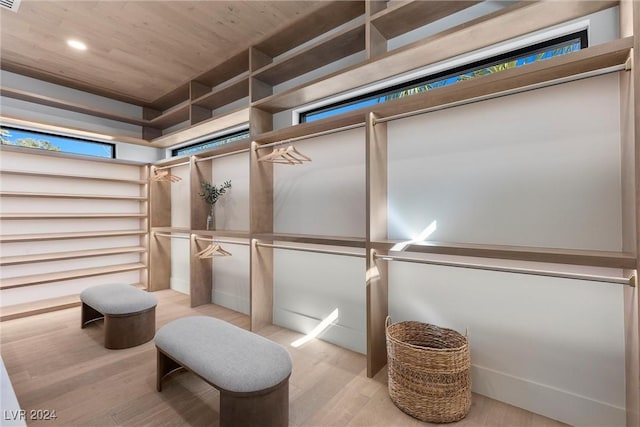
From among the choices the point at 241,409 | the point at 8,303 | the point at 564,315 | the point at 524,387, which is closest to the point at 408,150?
the point at 564,315

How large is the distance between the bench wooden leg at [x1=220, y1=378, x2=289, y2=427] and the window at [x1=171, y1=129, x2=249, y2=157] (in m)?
2.86

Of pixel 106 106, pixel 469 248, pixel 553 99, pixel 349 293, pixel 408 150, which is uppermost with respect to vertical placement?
pixel 106 106

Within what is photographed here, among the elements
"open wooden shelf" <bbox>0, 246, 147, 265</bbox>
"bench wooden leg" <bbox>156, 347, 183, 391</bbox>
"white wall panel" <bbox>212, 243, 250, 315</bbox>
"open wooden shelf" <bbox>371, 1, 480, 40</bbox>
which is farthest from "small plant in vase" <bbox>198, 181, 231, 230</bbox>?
"open wooden shelf" <bbox>371, 1, 480, 40</bbox>

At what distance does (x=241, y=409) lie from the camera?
56.2 inches

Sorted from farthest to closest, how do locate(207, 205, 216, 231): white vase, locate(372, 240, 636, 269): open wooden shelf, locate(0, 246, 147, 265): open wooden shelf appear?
locate(207, 205, 216, 231): white vase
locate(0, 246, 147, 265): open wooden shelf
locate(372, 240, 636, 269): open wooden shelf

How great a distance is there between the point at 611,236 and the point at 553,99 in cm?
82

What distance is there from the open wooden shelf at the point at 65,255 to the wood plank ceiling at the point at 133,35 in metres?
2.14

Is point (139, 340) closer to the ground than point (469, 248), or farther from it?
closer to the ground

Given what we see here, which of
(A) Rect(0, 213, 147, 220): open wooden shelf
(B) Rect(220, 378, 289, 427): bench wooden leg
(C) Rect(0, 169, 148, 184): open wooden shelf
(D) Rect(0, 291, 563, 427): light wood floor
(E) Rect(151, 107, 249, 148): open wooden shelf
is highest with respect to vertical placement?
(E) Rect(151, 107, 249, 148): open wooden shelf

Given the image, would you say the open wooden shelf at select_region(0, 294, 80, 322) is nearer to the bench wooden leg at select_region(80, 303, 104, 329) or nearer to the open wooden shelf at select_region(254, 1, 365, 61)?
the bench wooden leg at select_region(80, 303, 104, 329)

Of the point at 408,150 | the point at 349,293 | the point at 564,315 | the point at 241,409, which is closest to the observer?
the point at 241,409

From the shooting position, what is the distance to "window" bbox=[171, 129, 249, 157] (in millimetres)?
3676

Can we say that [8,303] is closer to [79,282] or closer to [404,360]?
[79,282]

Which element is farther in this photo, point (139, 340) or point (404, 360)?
point (139, 340)
